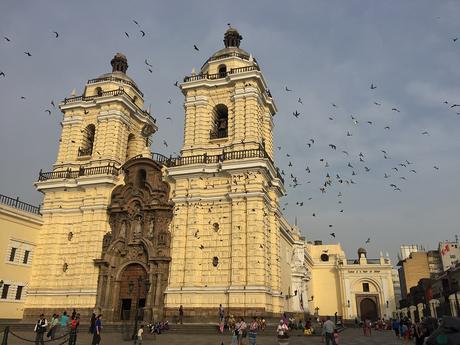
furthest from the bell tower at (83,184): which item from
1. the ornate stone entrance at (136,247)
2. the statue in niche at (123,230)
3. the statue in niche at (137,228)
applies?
the statue in niche at (137,228)

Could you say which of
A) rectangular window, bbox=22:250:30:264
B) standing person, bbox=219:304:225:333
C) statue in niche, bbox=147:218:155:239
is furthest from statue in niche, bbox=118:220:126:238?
standing person, bbox=219:304:225:333

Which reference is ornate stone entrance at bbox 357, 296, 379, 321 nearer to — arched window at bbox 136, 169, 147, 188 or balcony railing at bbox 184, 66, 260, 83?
arched window at bbox 136, 169, 147, 188

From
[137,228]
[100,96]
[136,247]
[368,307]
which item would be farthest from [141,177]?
[368,307]

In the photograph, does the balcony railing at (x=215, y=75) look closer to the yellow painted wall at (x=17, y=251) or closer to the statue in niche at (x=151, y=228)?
the statue in niche at (x=151, y=228)

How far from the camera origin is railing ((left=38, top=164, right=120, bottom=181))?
31500mm

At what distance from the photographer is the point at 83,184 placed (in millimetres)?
31359

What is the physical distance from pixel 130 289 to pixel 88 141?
14079 millimetres

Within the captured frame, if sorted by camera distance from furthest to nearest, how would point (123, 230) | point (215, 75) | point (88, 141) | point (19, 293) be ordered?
1. point (88, 141)
2. point (215, 75)
3. point (123, 230)
4. point (19, 293)

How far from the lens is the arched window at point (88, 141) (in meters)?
34.4

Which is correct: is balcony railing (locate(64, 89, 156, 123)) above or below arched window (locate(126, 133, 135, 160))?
above

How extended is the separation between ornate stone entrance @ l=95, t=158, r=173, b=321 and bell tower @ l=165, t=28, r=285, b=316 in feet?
3.10

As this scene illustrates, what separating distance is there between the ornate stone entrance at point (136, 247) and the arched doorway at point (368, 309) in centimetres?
3234

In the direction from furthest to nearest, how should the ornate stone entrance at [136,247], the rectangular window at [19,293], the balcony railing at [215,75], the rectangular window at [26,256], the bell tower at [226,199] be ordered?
the balcony railing at [215,75] < the rectangular window at [26,256] < the rectangular window at [19,293] < the ornate stone entrance at [136,247] < the bell tower at [226,199]

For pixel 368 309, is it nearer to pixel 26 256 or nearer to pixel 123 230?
pixel 123 230
